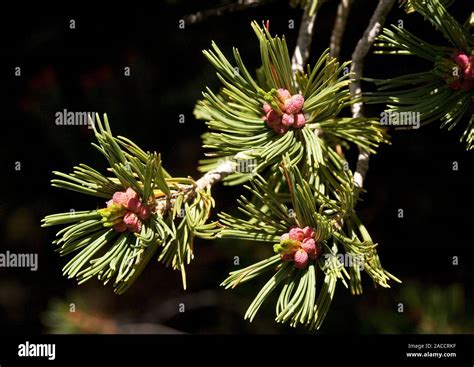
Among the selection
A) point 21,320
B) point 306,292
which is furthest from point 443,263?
point 21,320

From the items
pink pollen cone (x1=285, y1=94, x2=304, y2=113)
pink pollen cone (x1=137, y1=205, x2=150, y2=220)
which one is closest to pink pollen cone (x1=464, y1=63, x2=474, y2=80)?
pink pollen cone (x1=285, y1=94, x2=304, y2=113)

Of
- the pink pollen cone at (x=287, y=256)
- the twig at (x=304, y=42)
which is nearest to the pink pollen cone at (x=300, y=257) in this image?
the pink pollen cone at (x=287, y=256)

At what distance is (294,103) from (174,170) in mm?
550

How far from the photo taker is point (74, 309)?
3.45 feet

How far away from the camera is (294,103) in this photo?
588 millimetres

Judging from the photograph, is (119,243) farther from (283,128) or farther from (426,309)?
(426,309)

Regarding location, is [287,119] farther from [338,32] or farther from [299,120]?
[338,32]

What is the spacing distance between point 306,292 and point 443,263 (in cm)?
46

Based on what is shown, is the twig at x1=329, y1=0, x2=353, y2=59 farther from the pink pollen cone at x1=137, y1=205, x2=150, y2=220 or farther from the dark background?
the pink pollen cone at x1=137, y1=205, x2=150, y2=220

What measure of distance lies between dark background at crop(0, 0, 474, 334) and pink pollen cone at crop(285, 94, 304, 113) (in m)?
0.34

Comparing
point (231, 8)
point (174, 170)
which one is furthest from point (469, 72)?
point (174, 170)

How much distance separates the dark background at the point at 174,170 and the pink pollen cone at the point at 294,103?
0.34 metres

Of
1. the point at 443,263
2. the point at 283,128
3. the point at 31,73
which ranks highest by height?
the point at 31,73

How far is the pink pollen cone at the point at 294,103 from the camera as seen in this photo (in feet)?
1.93
